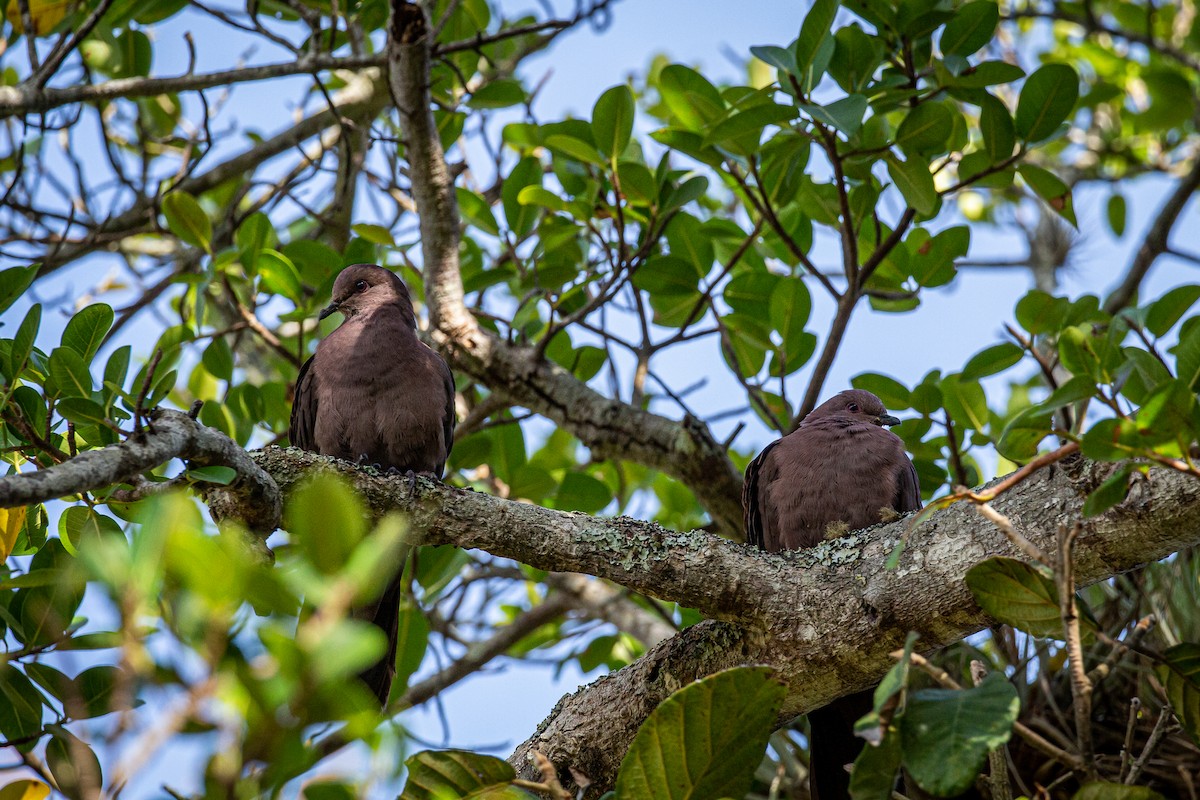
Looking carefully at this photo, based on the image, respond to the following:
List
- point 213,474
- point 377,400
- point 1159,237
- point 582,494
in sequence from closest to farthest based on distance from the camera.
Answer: point 213,474, point 377,400, point 582,494, point 1159,237

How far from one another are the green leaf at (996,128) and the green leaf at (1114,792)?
244 centimetres

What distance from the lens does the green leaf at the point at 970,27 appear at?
12.5ft

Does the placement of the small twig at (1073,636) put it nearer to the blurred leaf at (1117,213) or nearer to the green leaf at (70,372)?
the green leaf at (70,372)

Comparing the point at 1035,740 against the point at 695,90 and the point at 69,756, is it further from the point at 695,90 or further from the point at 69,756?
the point at 695,90

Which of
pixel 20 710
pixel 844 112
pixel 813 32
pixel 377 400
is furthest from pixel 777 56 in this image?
pixel 20 710

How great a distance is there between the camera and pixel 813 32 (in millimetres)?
3580

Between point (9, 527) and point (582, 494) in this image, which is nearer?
point (9, 527)

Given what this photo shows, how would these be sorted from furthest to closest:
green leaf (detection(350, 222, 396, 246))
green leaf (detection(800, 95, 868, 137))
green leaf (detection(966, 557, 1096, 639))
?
1. green leaf (detection(350, 222, 396, 246))
2. green leaf (detection(800, 95, 868, 137))
3. green leaf (detection(966, 557, 1096, 639))

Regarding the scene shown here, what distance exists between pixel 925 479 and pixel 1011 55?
4628 mm

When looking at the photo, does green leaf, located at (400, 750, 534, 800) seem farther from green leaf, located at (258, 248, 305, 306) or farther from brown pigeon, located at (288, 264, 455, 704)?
green leaf, located at (258, 248, 305, 306)

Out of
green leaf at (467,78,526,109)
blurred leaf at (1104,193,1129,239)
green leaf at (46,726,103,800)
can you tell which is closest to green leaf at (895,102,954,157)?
green leaf at (467,78,526,109)

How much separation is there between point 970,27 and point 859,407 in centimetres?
158

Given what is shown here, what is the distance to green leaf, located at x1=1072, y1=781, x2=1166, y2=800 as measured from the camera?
2047 mm

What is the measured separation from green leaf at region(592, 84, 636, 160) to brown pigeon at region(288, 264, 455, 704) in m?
1.09
